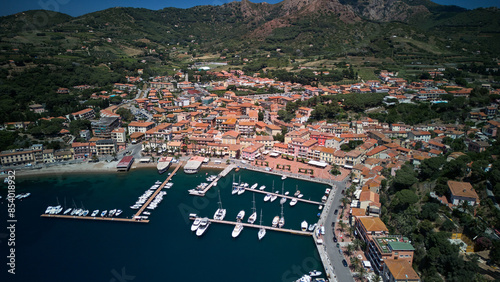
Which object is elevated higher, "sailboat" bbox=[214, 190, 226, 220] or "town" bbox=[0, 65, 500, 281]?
"town" bbox=[0, 65, 500, 281]

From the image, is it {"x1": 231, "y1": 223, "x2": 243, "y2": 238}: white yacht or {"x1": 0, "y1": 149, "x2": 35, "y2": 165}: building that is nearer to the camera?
{"x1": 231, "y1": 223, "x2": 243, "y2": 238}: white yacht

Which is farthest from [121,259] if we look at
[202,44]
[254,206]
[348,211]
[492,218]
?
[202,44]

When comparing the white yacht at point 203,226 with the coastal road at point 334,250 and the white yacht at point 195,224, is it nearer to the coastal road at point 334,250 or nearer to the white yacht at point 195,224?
the white yacht at point 195,224

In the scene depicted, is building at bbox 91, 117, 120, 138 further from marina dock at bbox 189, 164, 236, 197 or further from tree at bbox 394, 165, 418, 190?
tree at bbox 394, 165, 418, 190

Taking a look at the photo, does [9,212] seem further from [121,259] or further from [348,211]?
[348,211]

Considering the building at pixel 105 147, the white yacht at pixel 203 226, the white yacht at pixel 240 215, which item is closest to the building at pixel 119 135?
the building at pixel 105 147

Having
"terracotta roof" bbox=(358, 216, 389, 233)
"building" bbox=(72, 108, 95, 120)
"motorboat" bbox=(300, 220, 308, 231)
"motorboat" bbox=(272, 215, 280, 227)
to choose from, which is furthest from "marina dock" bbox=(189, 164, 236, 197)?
"building" bbox=(72, 108, 95, 120)

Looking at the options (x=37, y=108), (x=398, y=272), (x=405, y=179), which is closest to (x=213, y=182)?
(x=405, y=179)
